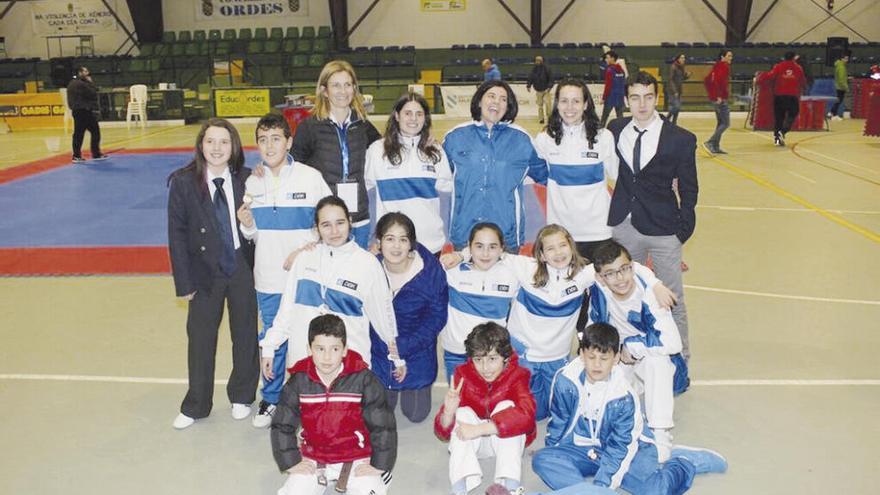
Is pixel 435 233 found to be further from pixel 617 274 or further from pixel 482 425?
pixel 482 425

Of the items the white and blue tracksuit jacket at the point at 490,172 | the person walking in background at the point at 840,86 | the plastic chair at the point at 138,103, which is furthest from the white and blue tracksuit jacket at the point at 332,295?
the plastic chair at the point at 138,103

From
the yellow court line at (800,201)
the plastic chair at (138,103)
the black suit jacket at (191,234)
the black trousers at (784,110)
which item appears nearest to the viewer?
the black suit jacket at (191,234)

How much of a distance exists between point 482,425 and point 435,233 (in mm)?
1692

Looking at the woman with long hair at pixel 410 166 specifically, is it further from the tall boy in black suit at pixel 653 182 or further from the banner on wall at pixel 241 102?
the banner on wall at pixel 241 102

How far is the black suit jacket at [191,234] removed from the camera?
468 cm

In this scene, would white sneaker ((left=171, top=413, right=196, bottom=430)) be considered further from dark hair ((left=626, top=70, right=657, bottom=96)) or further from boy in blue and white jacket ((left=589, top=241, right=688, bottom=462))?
dark hair ((left=626, top=70, right=657, bottom=96))

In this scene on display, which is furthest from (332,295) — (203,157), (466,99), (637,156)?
(466,99)

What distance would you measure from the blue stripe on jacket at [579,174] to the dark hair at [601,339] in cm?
138

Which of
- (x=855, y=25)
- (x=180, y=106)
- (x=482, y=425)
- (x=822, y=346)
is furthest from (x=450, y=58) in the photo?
(x=482, y=425)

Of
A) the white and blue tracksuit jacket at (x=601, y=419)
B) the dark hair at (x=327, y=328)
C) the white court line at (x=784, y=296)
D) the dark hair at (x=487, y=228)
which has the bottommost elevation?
the white court line at (x=784, y=296)

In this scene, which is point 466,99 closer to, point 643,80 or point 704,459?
point 643,80

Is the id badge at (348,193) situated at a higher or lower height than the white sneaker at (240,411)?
higher

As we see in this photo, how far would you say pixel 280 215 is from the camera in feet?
15.6

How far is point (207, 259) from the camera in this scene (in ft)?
15.5
